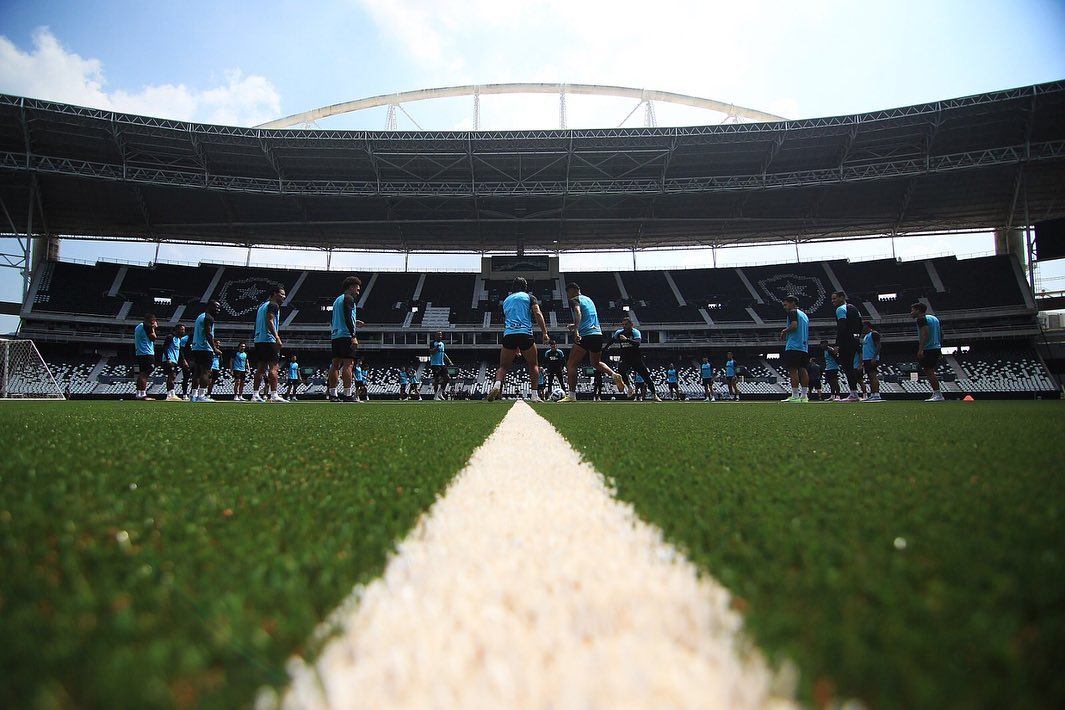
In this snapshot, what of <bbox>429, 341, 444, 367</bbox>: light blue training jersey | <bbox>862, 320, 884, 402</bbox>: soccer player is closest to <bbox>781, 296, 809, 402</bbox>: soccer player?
<bbox>862, 320, 884, 402</bbox>: soccer player

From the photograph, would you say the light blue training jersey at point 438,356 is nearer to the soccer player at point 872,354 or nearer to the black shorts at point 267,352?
the black shorts at point 267,352

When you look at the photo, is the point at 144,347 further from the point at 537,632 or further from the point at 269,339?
the point at 537,632

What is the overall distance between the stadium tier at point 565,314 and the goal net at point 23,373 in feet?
22.8

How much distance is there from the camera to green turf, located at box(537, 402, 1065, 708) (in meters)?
0.44

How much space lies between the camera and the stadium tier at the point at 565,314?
25.2 m

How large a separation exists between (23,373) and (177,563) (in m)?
22.1

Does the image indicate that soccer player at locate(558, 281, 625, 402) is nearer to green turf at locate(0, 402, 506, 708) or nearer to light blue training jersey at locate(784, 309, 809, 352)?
light blue training jersey at locate(784, 309, 809, 352)

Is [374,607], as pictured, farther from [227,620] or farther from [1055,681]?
[1055,681]

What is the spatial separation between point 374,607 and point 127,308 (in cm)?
3360

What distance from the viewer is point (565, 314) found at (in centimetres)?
2886

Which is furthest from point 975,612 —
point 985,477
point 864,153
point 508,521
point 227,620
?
point 864,153

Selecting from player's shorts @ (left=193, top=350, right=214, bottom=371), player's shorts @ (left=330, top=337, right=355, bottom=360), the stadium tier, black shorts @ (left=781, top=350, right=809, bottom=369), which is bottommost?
player's shorts @ (left=193, top=350, right=214, bottom=371)

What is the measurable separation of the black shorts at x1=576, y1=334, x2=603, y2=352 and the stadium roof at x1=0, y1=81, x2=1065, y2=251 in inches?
629

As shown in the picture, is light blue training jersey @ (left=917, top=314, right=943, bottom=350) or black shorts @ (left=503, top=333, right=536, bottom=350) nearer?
black shorts @ (left=503, top=333, right=536, bottom=350)
